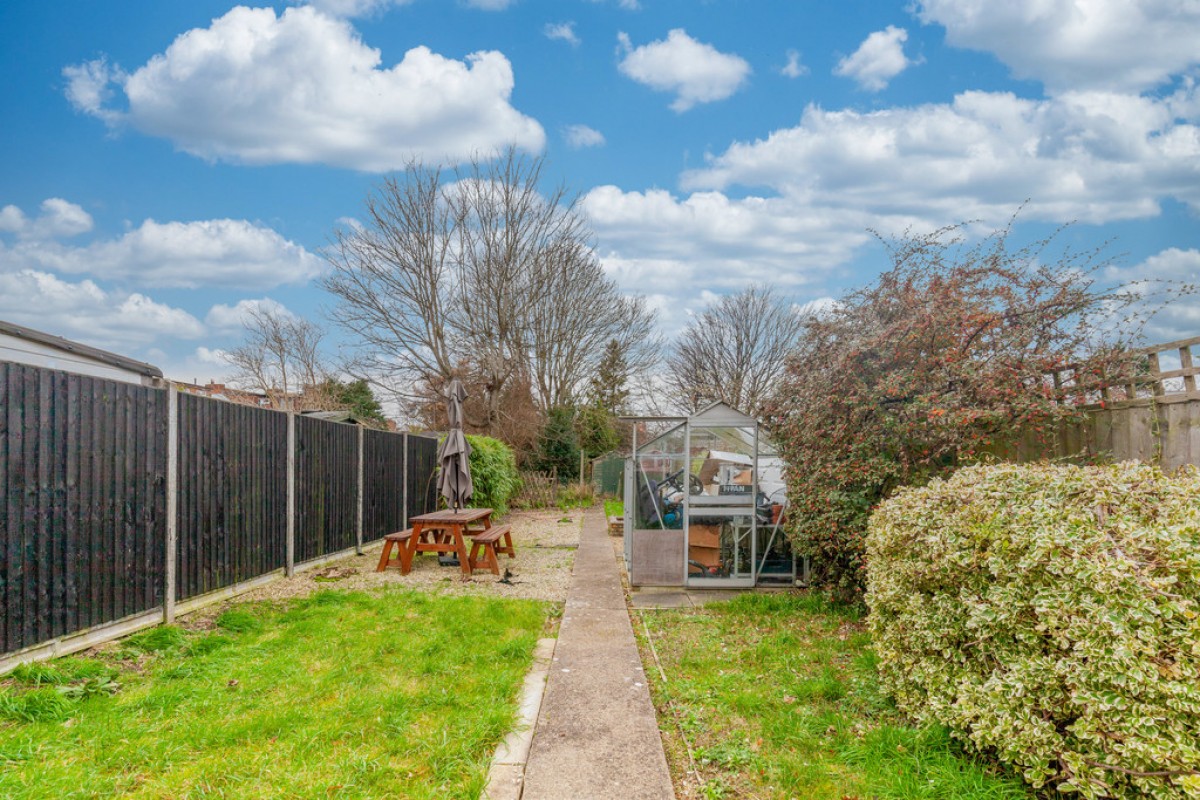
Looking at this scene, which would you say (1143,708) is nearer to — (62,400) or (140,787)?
(140,787)

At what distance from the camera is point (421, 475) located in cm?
1299

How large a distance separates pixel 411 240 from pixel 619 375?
9749 millimetres

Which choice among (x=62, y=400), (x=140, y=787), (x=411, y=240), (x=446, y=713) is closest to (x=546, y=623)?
(x=446, y=713)

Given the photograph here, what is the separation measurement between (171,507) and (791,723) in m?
5.26

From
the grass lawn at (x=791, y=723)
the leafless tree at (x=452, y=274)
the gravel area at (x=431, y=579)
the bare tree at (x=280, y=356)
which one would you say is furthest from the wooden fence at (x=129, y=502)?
the bare tree at (x=280, y=356)

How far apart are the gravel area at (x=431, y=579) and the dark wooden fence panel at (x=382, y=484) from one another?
446mm

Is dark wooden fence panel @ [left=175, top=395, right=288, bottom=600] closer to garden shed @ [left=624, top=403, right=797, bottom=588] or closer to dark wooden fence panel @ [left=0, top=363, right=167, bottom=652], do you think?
dark wooden fence panel @ [left=0, top=363, right=167, bottom=652]

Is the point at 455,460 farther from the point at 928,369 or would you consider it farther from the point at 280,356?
the point at 280,356

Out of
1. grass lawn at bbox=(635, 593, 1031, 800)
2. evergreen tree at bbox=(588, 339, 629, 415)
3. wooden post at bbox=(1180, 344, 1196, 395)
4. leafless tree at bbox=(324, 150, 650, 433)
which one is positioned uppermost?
leafless tree at bbox=(324, 150, 650, 433)

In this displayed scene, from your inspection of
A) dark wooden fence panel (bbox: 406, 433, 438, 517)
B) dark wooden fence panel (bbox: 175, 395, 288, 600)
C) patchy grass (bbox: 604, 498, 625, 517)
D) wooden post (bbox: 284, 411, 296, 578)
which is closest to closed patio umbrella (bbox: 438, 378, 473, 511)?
wooden post (bbox: 284, 411, 296, 578)

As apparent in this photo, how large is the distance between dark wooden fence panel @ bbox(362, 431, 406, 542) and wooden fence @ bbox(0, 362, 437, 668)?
5.92ft

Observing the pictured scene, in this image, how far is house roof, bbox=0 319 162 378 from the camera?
704 centimetres

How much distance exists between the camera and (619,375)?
2605cm

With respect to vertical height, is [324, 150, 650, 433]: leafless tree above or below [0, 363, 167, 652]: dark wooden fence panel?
above
